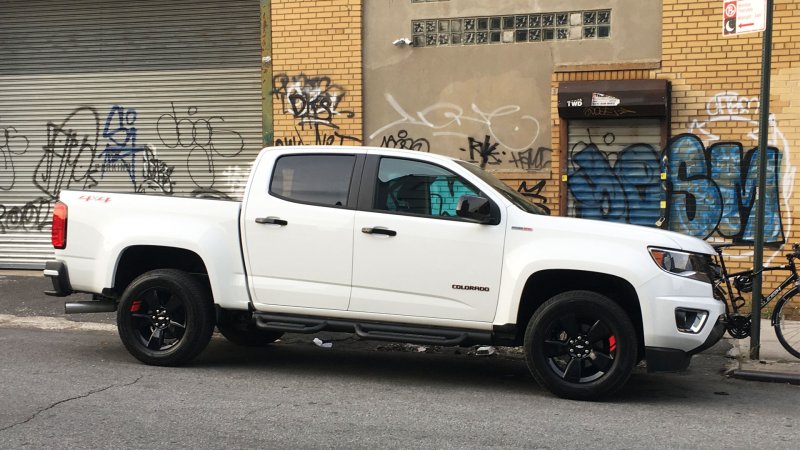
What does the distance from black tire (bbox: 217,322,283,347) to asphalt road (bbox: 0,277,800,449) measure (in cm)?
14

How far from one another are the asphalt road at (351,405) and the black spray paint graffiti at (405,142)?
382 centimetres

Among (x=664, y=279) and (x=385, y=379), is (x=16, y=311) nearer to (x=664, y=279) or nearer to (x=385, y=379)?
(x=385, y=379)

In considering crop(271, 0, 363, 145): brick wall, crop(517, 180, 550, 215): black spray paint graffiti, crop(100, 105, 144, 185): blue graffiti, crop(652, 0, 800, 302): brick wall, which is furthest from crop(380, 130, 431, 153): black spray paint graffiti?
crop(100, 105, 144, 185): blue graffiti

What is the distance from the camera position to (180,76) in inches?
484

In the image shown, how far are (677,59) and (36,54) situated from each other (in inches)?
378

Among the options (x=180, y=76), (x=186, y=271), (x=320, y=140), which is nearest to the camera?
(x=186, y=271)

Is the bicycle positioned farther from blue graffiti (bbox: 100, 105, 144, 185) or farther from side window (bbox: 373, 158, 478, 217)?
blue graffiti (bbox: 100, 105, 144, 185)

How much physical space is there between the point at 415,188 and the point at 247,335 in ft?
8.63

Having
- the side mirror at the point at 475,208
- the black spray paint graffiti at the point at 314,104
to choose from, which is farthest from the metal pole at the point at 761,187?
the black spray paint graffiti at the point at 314,104

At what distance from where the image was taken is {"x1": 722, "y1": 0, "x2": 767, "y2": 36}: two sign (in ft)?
24.1

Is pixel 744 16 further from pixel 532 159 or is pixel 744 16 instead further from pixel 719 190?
pixel 532 159


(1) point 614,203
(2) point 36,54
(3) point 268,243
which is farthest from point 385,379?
(2) point 36,54

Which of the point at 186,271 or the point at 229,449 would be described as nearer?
the point at 229,449

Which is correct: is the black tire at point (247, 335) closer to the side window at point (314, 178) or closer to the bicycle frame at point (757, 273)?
the side window at point (314, 178)
